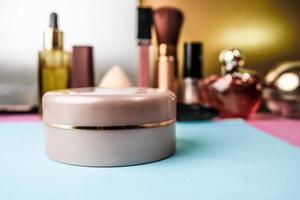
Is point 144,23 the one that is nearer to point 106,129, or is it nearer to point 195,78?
point 195,78

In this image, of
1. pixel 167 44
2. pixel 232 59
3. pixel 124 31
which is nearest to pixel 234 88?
pixel 232 59

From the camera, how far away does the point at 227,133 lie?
554 mm

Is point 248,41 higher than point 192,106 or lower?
higher

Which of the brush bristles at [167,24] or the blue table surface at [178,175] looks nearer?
the blue table surface at [178,175]

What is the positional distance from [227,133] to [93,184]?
→ 0.28m

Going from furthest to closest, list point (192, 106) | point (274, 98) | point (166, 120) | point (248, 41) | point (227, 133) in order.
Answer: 1. point (248, 41)
2. point (274, 98)
3. point (192, 106)
4. point (227, 133)
5. point (166, 120)

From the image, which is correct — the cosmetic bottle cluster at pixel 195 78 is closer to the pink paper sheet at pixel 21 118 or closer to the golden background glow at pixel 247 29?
the golden background glow at pixel 247 29

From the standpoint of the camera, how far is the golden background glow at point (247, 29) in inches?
33.9

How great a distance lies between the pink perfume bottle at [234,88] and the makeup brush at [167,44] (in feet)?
0.25

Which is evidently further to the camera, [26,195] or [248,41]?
[248,41]

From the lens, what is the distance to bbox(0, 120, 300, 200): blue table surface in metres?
0.30

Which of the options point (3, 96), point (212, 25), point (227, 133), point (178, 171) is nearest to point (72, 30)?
point (3, 96)

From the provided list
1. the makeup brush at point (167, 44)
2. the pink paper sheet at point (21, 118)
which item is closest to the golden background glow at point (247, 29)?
the makeup brush at point (167, 44)

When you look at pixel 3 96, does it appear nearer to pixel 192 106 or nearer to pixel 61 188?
pixel 192 106
